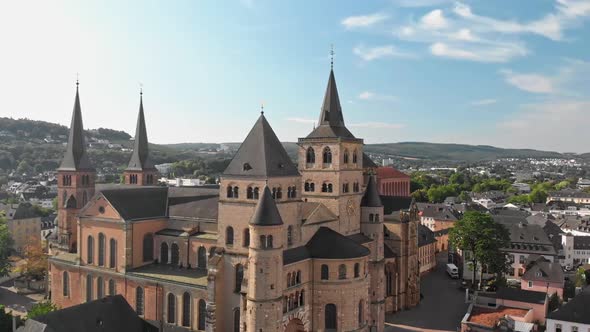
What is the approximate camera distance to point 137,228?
5828 cm

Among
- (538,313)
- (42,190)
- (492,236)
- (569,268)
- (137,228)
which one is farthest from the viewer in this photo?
(42,190)

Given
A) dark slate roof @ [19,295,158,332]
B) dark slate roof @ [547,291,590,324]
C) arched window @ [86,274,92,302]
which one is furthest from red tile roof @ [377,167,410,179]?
dark slate roof @ [19,295,158,332]

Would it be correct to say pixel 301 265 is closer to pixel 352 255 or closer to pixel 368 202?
pixel 352 255

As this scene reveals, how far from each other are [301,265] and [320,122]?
65.6 ft

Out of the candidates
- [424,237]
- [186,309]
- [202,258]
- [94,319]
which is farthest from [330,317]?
[424,237]

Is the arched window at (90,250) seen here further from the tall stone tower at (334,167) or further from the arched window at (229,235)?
the tall stone tower at (334,167)

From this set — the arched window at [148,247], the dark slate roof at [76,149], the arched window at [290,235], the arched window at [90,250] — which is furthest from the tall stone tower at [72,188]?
the arched window at [290,235]

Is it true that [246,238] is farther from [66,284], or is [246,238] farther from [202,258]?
[66,284]

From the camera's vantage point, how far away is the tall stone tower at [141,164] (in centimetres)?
7688

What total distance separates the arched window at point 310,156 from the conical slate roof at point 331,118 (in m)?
1.68

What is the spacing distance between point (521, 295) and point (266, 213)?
39490 millimetres

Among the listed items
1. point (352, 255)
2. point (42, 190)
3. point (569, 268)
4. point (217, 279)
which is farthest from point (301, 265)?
point (42, 190)

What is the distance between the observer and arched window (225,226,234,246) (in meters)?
50.6

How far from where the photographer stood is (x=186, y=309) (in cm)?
5294
